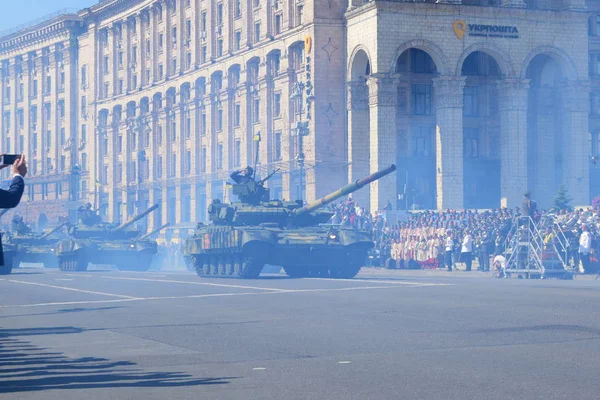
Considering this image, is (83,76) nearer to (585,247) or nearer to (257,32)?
(257,32)

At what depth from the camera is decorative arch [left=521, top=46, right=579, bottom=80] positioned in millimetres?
60906

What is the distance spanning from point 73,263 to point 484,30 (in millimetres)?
23743

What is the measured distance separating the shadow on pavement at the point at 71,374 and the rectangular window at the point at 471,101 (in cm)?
5340

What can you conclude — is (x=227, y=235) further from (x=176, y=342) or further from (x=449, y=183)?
(x=449, y=183)

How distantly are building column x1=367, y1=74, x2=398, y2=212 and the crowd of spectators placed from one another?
35.3 feet

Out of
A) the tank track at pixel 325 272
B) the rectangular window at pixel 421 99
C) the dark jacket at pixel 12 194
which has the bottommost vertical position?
the tank track at pixel 325 272

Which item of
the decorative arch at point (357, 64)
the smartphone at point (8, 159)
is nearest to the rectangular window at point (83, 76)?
the decorative arch at point (357, 64)

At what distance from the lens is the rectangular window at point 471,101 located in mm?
65625

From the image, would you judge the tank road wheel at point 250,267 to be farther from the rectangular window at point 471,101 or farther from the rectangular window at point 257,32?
the rectangular window at point 257,32

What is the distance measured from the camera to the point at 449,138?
59844 mm

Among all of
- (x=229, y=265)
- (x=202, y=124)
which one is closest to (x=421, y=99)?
(x=202, y=124)

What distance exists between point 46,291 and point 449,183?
33242mm

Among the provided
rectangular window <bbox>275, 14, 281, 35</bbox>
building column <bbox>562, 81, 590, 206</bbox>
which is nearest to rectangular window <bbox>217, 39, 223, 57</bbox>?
rectangular window <bbox>275, 14, 281, 35</bbox>

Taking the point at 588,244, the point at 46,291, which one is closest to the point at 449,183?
the point at 588,244
